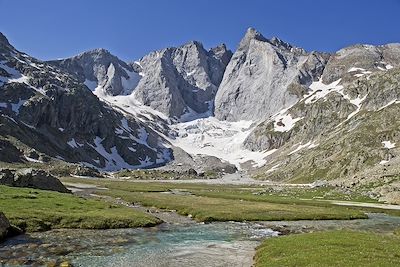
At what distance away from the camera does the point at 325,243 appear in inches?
1654

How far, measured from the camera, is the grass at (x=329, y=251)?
33.5 meters

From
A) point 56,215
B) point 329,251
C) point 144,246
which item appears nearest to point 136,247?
point 144,246

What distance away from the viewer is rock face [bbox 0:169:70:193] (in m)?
97.3

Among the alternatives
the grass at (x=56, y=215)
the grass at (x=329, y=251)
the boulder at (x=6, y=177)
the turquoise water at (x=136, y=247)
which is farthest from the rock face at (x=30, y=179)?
the grass at (x=329, y=251)

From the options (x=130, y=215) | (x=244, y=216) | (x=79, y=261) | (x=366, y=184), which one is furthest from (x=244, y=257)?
(x=366, y=184)

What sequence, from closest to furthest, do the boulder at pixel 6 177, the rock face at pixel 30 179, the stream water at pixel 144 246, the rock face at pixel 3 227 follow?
→ the stream water at pixel 144 246 < the rock face at pixel 3 227 < the boulder at pixel 6 177 < the rock face at pixel 30 179

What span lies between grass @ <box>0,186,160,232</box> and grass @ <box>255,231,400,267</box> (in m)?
23.9

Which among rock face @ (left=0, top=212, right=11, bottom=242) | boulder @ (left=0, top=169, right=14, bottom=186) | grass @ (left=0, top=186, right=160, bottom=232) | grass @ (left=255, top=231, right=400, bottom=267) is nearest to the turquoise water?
rock face @ (left=0, top=212, right=11, bottom=242)

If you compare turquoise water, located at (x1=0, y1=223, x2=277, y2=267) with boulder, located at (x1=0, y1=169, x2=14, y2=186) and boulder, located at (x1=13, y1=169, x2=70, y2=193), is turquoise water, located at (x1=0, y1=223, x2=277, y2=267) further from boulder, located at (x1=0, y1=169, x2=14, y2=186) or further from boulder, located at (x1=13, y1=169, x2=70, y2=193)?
boulder, located at (x1=13, y1=169, x2=70, y2=193)

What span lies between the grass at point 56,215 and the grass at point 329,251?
23.9m

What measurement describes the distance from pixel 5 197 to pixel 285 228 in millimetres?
44298

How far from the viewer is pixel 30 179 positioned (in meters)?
101

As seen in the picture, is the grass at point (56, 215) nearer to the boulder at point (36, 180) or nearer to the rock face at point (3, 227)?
the rock face at point (3, 227)

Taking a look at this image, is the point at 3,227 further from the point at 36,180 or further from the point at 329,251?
the point at 36,180
